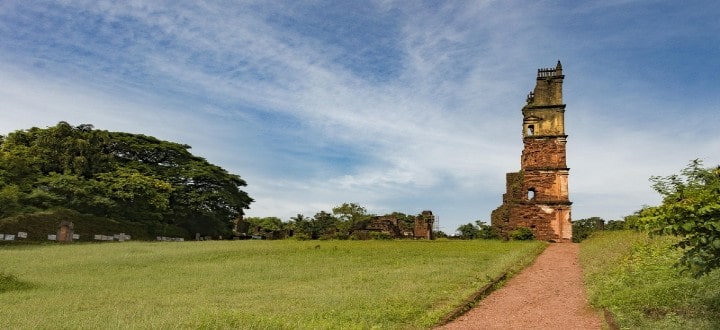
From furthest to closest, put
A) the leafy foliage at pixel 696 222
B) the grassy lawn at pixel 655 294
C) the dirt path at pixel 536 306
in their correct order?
the dirt path at pixel 536 306
the grassy lawn at pixel 655 294
the leafy foliage at pixel 696 222

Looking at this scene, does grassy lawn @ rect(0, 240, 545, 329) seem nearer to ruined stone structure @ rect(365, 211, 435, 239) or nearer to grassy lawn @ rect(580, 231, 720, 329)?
grassy lawn @ rect(580, 231, 720, 329)

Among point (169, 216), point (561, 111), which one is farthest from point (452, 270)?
point (169, 216)

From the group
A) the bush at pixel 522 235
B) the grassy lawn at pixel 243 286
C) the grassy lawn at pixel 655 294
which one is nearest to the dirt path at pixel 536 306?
the grassy lawn at pixel 655 294

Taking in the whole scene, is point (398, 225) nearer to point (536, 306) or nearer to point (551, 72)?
point (551, 72)

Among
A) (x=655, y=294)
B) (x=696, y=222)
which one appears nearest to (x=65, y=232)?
(x=655, y=294)

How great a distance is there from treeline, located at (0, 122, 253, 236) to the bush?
81.2 feet

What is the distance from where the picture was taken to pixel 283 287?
14.0 m

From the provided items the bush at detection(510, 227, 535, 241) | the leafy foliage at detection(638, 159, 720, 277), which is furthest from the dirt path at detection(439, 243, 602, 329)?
the bush at detection(510, 227, 535, 241)

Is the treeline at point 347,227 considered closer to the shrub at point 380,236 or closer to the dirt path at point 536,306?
the shrub at point 380,236

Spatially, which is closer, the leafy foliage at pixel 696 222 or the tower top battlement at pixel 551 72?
the leafy foliage at pixel 696 222

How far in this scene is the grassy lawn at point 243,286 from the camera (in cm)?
908

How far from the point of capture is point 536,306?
11094 mm

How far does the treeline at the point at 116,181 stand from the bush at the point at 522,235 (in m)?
24.8

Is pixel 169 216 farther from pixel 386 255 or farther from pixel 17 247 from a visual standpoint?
pixel 386 255
